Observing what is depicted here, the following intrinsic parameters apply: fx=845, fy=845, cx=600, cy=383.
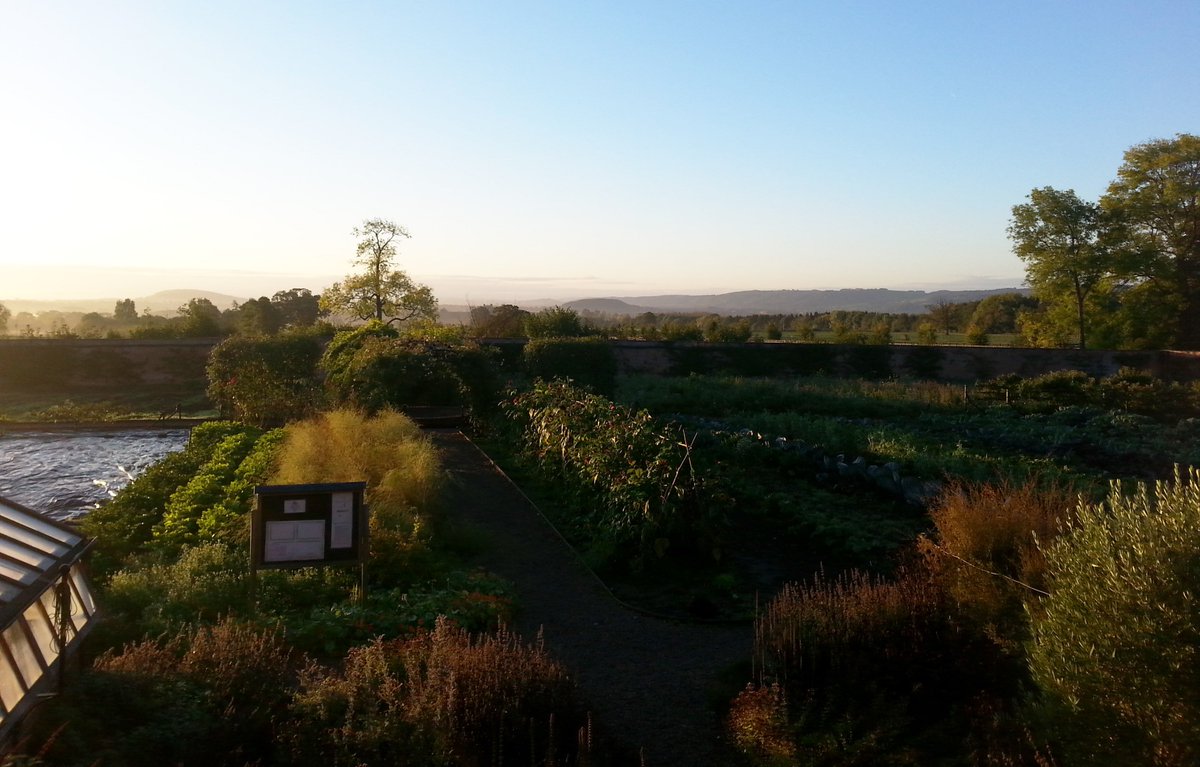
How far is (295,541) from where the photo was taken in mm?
6609

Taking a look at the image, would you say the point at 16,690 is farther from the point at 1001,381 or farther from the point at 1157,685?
the point at 1001,381

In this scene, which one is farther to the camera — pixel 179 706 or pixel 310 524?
pixel 310 524

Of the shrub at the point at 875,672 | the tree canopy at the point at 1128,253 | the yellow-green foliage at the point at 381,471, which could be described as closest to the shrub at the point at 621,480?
the yellow-green foliage at the point at 381,471

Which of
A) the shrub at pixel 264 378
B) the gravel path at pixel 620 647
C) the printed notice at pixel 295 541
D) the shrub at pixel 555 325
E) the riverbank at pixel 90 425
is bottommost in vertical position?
the gravel path at pixel 620 647

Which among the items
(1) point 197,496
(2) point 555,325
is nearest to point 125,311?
(2) point 555,325

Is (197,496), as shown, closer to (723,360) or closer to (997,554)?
(997,554)

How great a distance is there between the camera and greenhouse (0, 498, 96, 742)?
3.93 metres

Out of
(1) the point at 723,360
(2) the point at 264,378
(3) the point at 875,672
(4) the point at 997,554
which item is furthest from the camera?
(1) the point at 723,360

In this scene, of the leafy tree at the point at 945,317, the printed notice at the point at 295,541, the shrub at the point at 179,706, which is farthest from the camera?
the leafy tree at the point at 945,317

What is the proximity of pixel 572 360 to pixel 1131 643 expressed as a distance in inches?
663

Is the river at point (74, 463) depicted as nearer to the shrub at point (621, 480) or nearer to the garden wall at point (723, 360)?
the shrub at point (621, 480)

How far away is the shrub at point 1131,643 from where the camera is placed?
11.1 ft

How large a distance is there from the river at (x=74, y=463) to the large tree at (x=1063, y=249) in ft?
115

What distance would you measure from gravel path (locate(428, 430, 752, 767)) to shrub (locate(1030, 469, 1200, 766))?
1.82 meters
